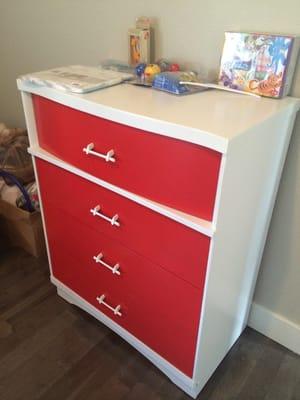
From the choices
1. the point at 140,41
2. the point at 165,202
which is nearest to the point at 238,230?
the point at 165,202

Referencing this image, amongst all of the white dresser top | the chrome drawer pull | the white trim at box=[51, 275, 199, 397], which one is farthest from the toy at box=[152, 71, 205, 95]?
the white trim at box=[51, 275, 199, 397]

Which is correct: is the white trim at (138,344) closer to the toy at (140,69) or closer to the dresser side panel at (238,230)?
the dresser side panel at (238,230)

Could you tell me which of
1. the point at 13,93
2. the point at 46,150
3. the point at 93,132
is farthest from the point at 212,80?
the point at 13,93

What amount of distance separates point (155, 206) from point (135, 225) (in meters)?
0.13

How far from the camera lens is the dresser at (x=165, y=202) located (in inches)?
32.1

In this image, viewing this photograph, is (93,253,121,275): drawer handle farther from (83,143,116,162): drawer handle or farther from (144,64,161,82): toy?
(144,64,161,82): toy

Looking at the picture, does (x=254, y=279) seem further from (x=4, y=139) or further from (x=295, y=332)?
(x=4, y=139)

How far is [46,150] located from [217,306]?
2.51 ft

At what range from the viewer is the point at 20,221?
5.67 feet

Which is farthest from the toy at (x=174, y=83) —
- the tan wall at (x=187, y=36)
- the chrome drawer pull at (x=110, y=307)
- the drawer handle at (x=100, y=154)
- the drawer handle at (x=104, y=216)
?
the chrome drawer pull at (x=110, y=307)

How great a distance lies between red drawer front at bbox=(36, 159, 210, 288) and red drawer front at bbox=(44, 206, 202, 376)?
0.04 meters

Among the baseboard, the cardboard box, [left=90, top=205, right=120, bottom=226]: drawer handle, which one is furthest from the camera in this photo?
the cardboard box

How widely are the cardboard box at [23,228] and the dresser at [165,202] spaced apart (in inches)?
15.5

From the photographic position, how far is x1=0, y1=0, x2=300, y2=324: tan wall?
103 centimetres
